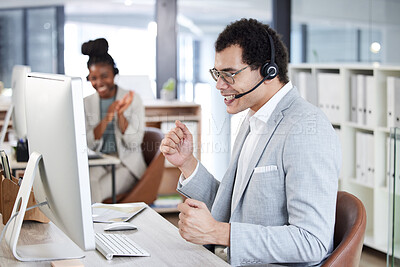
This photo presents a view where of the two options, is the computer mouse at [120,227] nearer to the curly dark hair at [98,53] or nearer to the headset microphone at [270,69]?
the headset microphone at [270,69]

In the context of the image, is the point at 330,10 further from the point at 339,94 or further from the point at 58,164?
the point at 58,164

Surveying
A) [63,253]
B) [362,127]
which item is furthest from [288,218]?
[362,127]

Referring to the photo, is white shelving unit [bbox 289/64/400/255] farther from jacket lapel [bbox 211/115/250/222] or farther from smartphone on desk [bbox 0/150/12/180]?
smartphone on desk [bbox 0/150/12/180]

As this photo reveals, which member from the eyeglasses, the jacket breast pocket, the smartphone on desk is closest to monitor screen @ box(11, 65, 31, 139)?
the smartphone on desk

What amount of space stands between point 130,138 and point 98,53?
2.16 feet

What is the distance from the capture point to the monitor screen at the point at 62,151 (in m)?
1.25

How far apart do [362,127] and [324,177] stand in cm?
242

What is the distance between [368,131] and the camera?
160 inches

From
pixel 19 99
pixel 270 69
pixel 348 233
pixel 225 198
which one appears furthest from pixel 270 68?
pixel 19 99

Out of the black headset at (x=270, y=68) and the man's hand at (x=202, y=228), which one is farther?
the black headset at (x=270, y=68)

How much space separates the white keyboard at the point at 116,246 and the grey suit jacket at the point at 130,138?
2.19m

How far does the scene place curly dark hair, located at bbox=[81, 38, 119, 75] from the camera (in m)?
4.11

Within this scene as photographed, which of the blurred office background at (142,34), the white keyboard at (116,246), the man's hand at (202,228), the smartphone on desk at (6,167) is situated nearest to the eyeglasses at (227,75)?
the man's hand at (202,228)

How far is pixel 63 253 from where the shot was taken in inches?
64.5
